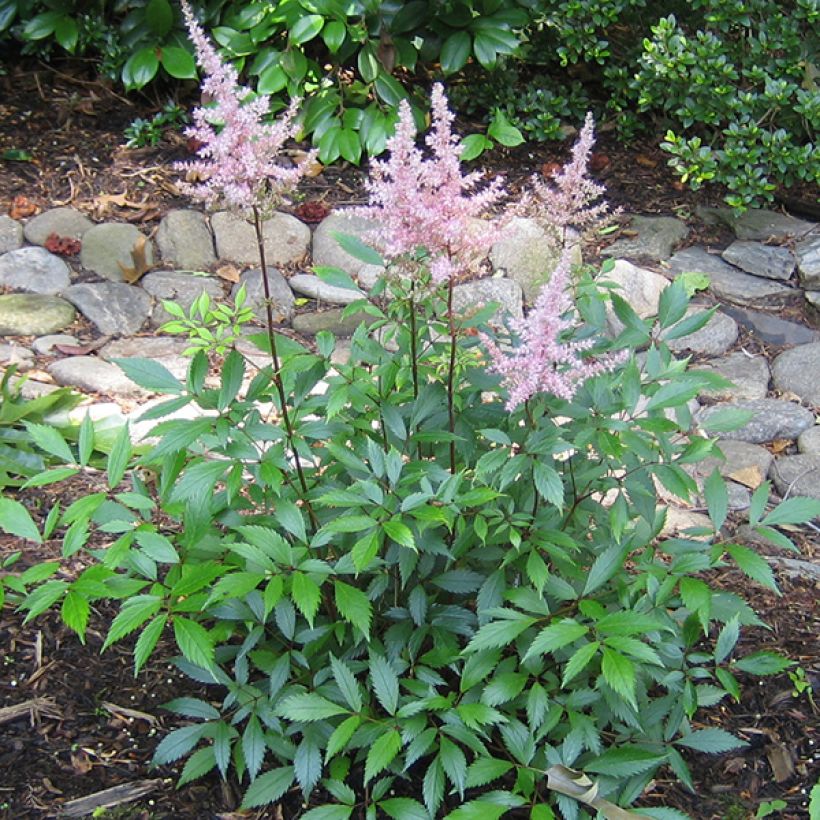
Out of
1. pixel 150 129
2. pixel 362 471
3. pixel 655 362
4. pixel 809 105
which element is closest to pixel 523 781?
pixel 362 471

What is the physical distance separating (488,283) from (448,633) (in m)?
2.39

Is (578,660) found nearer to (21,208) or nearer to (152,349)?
(152,349)

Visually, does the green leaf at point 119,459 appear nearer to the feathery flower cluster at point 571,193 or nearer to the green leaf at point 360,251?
the green leaf at point 360,251

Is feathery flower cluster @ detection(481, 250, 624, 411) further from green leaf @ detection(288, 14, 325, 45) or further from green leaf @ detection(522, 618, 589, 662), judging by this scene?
green leaf @ detection(288, 14, 325, 45)

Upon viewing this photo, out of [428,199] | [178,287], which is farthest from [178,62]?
[428,199]

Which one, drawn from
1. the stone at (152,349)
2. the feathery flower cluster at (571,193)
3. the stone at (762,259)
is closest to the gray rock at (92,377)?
the stone at (152,349)

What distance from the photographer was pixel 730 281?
15.3ft

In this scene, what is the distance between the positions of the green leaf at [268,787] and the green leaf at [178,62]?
3771 mm

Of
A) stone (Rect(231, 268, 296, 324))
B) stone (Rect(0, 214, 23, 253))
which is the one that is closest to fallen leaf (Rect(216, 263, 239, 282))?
stone (Rect(231, 268, 296, 324))

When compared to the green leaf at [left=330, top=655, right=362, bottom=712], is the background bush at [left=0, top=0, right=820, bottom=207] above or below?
above

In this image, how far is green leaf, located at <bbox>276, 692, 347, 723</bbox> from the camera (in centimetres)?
210

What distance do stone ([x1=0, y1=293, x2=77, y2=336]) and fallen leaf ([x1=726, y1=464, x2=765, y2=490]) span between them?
272 centimetres

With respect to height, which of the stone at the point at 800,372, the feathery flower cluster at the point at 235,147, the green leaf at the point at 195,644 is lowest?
the stone at the point at 800,372

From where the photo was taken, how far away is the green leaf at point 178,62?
200 inches
